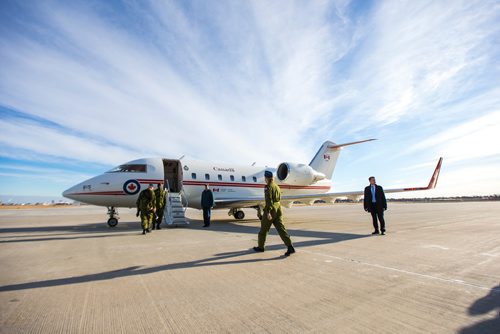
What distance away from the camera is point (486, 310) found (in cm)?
279

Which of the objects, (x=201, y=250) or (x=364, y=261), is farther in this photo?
(x=201, y=250)

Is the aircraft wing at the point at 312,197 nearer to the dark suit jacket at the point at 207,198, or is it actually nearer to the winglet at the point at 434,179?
the winglet at the point at 434,179

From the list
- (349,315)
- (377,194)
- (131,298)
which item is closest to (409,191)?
(377,194)

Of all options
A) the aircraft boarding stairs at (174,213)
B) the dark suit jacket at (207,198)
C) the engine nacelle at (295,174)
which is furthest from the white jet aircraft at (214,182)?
the dark suit jacket at (207,198)

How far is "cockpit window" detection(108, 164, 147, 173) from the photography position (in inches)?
495

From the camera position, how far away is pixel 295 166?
A: 17.4 m

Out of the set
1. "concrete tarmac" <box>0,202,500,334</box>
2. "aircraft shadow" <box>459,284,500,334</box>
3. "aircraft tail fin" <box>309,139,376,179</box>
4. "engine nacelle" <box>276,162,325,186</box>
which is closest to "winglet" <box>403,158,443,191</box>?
"concrete tarmac" <box>0,202,500,334</box>

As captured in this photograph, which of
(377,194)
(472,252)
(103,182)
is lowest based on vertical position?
(472,252)

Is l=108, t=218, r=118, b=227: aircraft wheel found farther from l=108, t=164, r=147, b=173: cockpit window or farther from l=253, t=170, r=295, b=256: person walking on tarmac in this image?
l=253, t=170, r=295, b=256: person walking on tarmac

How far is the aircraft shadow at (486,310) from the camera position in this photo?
2371 mm

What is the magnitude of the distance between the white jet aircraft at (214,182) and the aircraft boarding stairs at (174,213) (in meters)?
0.52

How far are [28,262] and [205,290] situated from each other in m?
3.84

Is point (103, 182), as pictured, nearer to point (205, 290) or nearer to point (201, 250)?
point (201, 250)

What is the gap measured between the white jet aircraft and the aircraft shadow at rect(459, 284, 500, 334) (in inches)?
331
